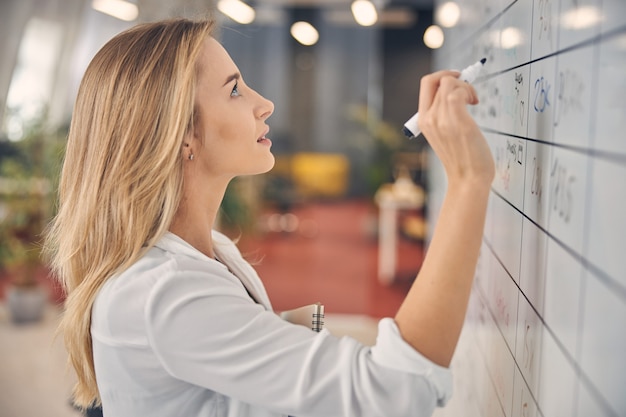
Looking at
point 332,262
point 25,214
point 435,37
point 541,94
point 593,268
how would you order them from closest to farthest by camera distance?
point 593,268 < point 541,94 < point 435,37 < point 25,214 < point 332,262

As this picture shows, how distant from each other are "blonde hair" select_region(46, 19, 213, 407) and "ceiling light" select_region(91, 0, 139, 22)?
331cm

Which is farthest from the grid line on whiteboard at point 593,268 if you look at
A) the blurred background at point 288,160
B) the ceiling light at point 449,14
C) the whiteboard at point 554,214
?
the blurred background at point 288,160

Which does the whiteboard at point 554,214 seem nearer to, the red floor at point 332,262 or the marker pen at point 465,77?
the marker pen at point 465,77

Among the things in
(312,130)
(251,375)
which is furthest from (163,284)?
(312,130)

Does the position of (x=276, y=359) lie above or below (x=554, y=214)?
below

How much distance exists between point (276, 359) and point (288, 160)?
17.1ft

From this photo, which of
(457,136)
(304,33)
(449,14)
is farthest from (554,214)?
(304,33)

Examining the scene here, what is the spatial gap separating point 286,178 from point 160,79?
510cm

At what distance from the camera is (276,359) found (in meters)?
0.84

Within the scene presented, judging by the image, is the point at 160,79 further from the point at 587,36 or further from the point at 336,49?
the point at 336,49

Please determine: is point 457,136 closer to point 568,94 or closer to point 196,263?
point 568,94

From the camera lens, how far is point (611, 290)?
1.85 feet

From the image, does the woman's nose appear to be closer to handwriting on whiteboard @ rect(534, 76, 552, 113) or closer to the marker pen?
the marker pen

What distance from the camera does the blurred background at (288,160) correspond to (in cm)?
474
